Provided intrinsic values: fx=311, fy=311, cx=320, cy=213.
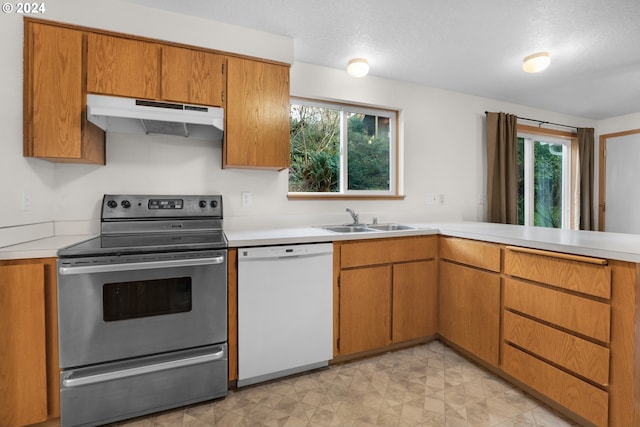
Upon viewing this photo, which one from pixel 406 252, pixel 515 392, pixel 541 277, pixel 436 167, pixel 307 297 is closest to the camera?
pixel 541 277

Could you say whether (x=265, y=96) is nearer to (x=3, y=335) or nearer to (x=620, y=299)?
(x=3, y=335)

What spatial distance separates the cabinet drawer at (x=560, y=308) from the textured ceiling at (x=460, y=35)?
173 centimetres

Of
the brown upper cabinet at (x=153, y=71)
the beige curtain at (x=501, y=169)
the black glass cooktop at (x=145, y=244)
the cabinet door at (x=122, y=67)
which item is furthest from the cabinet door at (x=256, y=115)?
the beige curtain at (x=501, y=169)

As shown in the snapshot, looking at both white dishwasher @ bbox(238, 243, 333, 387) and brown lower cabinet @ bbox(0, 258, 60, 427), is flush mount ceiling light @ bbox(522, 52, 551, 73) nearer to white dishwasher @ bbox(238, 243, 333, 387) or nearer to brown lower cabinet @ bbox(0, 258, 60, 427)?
white dishwasher @ bbox(238, 243, 333, 387)

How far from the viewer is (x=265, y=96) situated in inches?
86.8

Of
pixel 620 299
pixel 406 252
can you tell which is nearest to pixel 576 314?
pixel 620 299

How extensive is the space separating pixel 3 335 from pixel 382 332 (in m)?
2.13

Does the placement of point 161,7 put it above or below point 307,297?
→ above

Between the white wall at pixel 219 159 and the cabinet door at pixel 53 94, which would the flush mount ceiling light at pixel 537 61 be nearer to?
the white wall at pixel 219 159

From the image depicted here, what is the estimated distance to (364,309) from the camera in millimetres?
2238

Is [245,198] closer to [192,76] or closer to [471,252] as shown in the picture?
[192,76]

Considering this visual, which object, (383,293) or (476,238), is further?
(383,293)

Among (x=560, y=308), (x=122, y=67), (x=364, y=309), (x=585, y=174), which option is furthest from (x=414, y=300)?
(x=585, y=174)

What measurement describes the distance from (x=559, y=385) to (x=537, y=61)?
2.37 m
